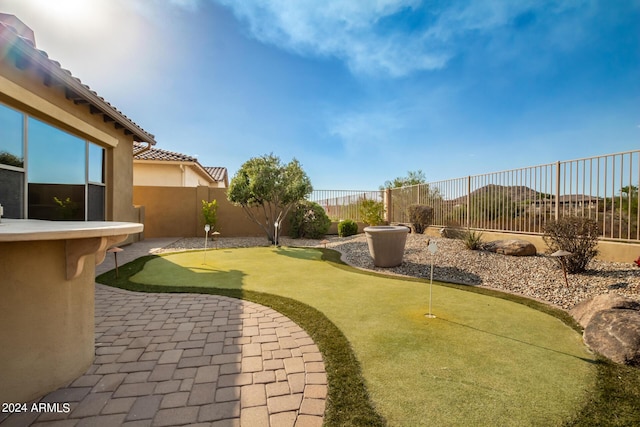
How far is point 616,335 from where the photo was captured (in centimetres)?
276

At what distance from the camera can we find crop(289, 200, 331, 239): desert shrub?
44.1 ft

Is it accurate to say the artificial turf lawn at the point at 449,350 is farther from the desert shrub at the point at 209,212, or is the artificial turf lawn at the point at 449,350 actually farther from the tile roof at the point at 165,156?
the tile roof at the point at 165,156

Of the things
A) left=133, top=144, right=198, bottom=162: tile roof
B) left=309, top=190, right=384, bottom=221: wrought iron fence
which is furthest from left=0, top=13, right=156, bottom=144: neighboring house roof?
left=309, top=190, right=384, bottom=221: wrought iron fence

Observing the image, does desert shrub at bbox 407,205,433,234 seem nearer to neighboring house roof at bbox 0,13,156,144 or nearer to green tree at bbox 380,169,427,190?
neighboring house roof at bbox 0,13,156,144

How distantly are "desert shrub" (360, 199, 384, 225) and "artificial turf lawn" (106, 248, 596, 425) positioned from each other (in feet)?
27.7

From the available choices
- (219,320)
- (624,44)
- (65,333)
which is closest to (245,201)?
(219,320)

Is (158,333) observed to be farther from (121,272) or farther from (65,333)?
(121,272)

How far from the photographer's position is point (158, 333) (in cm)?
319

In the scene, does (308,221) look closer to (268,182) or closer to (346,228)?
(346,228)

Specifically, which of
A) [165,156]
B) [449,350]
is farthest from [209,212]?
[449,350]

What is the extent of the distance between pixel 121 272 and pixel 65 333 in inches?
182

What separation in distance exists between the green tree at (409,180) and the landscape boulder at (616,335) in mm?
20650

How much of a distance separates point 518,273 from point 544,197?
3378 mm

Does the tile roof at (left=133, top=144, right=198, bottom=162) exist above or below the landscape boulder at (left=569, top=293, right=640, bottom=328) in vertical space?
above
